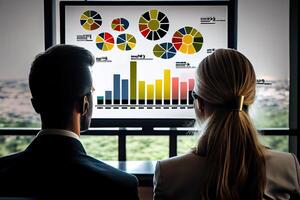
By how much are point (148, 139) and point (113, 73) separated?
1.78 feet

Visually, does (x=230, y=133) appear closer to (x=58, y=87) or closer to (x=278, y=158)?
(x=278, y=158)

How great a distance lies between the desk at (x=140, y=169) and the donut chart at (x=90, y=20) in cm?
88

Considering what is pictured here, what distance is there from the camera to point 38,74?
1.28 m

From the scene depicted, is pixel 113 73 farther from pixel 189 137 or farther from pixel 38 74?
pixel 38 74

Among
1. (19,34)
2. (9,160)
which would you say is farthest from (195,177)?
(19,34)

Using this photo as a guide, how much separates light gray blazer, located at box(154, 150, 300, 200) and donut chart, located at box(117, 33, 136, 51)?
1.30 m

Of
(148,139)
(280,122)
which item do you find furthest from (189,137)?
(280,122)

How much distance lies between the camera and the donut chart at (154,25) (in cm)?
252

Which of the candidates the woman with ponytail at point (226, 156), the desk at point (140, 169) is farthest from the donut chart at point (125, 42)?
the woman with ponytail at point (226, 156)

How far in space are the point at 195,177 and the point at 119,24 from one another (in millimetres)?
1462

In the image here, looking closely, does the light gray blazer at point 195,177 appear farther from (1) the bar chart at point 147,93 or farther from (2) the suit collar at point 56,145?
(1) the bar chart at point 147,93

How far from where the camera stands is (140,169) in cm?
242

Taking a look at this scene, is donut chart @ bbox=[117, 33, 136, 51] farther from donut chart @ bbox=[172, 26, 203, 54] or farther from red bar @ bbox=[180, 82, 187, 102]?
red bar @ bbox=[180, 82, 187, 102]

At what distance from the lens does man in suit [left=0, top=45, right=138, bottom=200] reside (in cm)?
112
